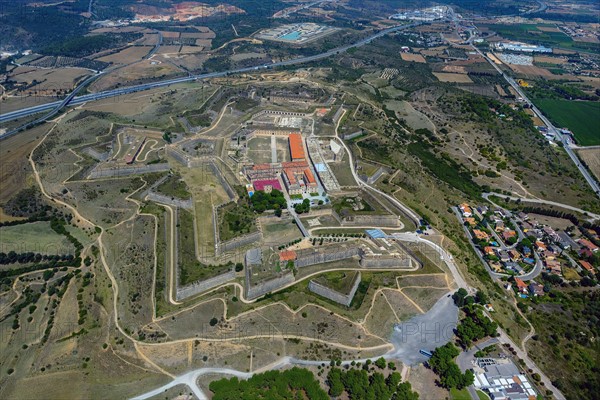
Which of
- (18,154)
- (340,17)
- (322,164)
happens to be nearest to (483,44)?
(340,17)

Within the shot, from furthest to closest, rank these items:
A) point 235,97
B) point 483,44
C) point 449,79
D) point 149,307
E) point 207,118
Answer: point 483,44 < point 449,79 < point 235,97 < point 207,118 < point 149,307

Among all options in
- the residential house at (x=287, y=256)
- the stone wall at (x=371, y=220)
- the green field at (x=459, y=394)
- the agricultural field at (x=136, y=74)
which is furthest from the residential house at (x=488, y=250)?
the agricultural field at (x=136, y=74)

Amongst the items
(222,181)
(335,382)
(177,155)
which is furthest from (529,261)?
(177,155)

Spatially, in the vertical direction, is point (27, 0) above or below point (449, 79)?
above

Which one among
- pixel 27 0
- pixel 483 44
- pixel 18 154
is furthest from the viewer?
pixel 27 0

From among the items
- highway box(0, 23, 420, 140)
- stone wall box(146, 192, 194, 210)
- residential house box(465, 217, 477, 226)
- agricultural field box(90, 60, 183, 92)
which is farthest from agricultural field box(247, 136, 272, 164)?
agricultural field box(90, 60, 183, 92)

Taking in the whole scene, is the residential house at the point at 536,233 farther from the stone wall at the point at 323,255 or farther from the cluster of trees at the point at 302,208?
the cluster of trees at the point at 302,208

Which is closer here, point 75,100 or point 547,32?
point 75,100

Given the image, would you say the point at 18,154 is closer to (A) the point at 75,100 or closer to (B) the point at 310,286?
(A) the point at 75,100
